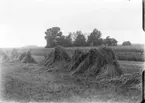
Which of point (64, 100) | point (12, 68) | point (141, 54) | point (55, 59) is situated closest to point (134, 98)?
point (141, 54)

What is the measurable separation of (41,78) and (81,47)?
676mm

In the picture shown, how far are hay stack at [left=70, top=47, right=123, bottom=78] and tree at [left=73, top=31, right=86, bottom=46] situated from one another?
0.25 meters

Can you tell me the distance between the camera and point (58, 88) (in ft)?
7.87

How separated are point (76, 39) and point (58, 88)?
0.65m

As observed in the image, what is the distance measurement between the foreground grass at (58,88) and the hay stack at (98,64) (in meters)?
0.12

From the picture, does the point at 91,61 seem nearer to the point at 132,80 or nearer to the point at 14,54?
the point at 132,80

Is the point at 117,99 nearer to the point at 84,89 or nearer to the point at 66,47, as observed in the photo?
the point at 84,89

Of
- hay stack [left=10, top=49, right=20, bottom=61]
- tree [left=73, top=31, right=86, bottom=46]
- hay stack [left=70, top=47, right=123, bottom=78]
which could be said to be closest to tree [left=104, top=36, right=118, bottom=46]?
hay stack [left=70, top=47, right=123, bottom=78]

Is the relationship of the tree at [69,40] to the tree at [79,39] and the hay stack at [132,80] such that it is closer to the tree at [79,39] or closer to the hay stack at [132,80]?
the tree at [79,39]

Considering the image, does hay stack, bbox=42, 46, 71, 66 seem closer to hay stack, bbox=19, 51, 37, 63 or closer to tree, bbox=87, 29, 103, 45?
hay stack, bbox=19, 51, 37, 63

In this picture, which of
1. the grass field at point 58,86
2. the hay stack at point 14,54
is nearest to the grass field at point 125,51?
the grass field at point 58,86

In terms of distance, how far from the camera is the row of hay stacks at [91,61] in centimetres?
258

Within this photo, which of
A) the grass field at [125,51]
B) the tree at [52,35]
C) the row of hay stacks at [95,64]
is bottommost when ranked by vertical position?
the row of hay stacks at [95,64]

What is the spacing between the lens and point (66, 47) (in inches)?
104
